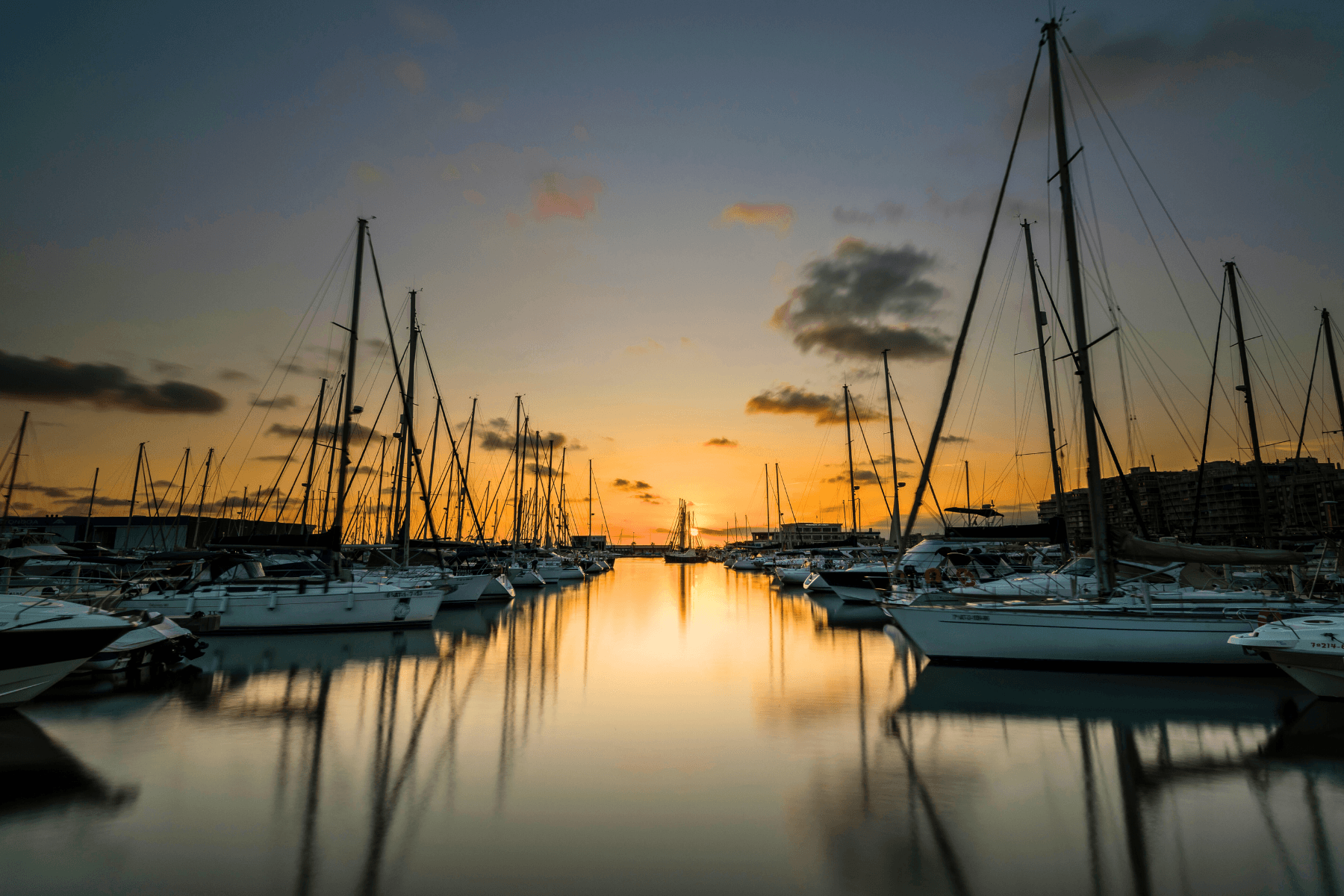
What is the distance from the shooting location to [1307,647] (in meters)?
10.6

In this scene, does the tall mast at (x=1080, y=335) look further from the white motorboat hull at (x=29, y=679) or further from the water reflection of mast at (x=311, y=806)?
the white motorboat hull at (x=29, y=679)

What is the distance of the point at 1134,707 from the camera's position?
439 inches

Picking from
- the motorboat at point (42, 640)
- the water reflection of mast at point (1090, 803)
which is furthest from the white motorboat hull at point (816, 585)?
the motorboat at point (42, 640)

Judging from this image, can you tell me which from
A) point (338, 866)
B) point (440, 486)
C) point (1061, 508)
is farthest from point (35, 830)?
point (440, 486)

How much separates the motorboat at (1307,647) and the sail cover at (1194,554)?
89.9 inches

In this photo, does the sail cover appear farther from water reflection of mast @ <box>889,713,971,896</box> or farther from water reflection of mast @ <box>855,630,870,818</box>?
water reflection of mast @ <box>889,713,971,896</box>

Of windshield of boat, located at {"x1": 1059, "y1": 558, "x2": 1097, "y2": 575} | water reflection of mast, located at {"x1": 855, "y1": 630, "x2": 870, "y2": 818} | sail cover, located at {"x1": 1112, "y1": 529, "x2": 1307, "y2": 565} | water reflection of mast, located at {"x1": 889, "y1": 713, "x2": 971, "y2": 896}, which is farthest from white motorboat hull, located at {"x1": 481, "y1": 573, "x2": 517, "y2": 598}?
→ water reflection of mast, located at {"x1": 889, "y1": 713, "x2": 971, "y2": 896}

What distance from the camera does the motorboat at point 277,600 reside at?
64.8 ft

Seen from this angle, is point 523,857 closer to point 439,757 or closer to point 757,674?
point 439,757

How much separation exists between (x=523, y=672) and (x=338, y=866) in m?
Result: 9.57

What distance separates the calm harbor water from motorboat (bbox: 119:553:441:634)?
231 inches

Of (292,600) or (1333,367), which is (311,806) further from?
Answer: (1333,367)

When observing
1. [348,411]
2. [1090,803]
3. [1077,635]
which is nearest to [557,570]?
[348,411]

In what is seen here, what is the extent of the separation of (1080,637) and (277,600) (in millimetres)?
21411
